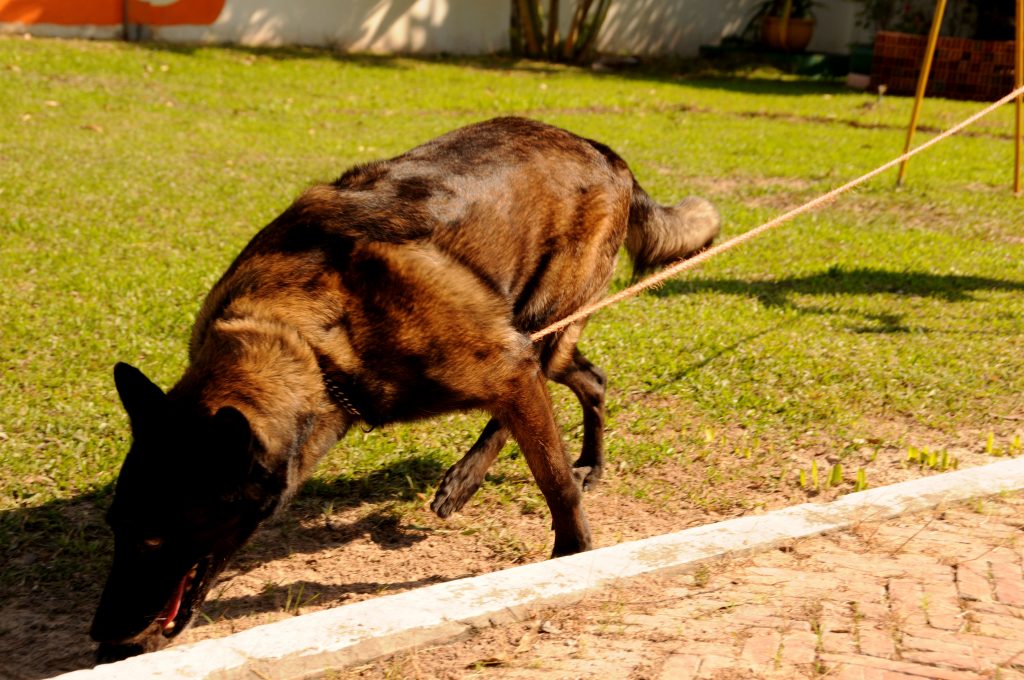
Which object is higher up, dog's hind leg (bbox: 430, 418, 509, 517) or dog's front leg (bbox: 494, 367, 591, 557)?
dog's front leg (bbox: 494, 367, 591, 557)

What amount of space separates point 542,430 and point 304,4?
17440 mm

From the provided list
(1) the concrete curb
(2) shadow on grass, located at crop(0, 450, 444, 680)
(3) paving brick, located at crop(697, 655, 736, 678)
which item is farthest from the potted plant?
(3) paving brick, located at crop(697, 655, 736, 678)

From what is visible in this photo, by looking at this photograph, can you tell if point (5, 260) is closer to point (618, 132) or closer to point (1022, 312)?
point (1022, 312)

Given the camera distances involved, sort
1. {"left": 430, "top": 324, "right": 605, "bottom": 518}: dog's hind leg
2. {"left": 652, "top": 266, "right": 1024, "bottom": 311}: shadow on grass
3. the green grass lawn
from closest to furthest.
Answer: {"left": 430, "top": 324, "right": 605, "bottom": 518}: dog's hind leg
the green grass lawn
{"left": 652, "top": 266, "right": 1024, "bottom": 311}: shadow on grass

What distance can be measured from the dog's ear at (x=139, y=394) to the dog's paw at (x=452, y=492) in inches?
69.6

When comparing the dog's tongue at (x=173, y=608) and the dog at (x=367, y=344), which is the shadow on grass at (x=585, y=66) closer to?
the dog at (x=367, y=344)

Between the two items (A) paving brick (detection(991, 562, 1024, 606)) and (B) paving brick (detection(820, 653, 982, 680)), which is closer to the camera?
(B) paving brick (detection(820, 653, 982, 680))

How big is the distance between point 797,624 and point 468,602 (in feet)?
3.47

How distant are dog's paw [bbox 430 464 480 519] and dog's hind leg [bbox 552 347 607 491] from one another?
1.77 ft

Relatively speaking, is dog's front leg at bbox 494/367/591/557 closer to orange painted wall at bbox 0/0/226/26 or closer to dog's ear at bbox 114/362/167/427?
dog's ear at bbox 114/362/167/427

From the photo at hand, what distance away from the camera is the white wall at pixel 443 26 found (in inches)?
772

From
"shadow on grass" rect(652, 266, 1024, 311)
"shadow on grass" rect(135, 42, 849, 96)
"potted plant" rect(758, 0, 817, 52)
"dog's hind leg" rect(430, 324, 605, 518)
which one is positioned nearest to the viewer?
"dog's hind leg" rect(430, 324, 605, 518)

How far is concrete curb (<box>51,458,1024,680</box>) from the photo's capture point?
339 cm

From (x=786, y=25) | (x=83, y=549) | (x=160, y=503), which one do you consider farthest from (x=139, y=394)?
(x=786, y=25)
